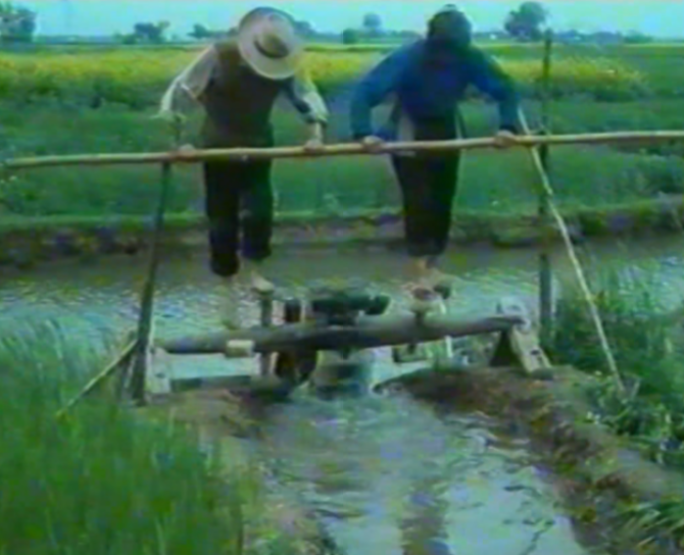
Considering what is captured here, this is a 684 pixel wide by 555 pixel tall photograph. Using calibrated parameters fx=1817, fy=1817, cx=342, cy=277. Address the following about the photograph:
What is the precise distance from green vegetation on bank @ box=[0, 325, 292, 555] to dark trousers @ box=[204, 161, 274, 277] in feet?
6.82

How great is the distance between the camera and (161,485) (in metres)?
3.67

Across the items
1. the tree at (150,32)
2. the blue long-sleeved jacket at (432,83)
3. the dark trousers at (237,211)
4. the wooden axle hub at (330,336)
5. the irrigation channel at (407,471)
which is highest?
the blue long-sleeved jacket at (432,83)

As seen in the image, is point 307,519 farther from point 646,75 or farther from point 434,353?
point 646,75

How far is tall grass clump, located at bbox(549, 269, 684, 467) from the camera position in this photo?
533 cm

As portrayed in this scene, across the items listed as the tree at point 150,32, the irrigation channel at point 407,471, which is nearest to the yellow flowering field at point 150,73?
the tree at point 150,32

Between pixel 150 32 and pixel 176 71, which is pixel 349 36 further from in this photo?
pixel 176 71

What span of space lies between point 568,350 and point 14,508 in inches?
145

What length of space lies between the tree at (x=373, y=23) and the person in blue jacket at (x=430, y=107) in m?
10.2

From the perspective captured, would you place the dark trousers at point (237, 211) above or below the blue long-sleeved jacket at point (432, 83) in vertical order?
below

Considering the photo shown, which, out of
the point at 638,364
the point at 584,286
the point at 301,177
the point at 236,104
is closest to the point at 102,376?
the point at 236,104

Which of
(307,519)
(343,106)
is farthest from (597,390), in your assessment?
(343,106)

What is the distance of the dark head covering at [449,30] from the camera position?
6184mm

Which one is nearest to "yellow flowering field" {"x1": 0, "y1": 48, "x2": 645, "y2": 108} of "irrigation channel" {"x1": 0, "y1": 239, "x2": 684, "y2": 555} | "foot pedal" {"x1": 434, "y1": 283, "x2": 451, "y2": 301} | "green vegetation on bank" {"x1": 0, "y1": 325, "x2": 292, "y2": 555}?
"irrigation channel" {"x1": 0, "y1": 239, "x2": 684, "y2": 555}

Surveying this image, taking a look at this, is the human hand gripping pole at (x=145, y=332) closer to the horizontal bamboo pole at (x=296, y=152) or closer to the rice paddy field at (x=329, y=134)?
the horizontal bamboo pole at (x=296, y=152)
